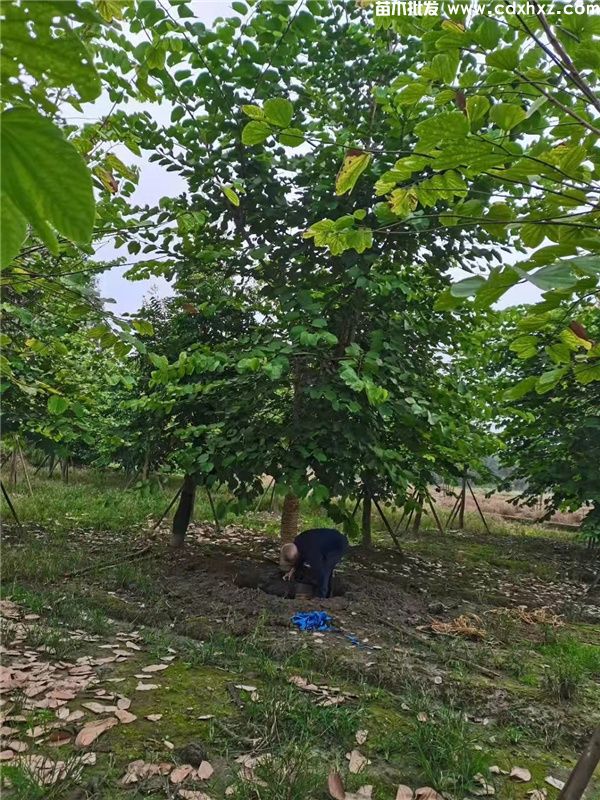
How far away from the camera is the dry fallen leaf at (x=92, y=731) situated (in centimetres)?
226

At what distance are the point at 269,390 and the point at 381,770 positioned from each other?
308 cm

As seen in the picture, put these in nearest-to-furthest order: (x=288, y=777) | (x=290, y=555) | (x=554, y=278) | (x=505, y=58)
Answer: (x=554, y=278) → (x=505, y=58) → (x=288, y=777) → (x=290, y=555)

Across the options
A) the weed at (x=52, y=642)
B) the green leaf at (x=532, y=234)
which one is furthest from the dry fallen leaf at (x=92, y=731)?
the green leaf at (x=532, y=234)

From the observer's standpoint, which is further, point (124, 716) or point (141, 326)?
point (124, 716)

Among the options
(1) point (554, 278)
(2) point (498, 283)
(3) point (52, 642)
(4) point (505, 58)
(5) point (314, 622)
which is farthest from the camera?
(5) point (314, 622)

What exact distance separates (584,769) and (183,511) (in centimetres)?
560

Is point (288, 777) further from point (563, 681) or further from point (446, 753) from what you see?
point (563, 681)

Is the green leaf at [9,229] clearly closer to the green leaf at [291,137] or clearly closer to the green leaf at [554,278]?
the green leaf at [554,278]

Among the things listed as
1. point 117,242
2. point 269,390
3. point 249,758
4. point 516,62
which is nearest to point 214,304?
point 269,390

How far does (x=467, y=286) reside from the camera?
79cm

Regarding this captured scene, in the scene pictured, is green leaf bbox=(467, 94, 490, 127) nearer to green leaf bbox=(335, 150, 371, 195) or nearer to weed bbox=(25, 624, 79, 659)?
green leaf bbox=(335, 150, 371, 195)

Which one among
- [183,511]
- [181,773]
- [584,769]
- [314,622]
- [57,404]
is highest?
[57,404]

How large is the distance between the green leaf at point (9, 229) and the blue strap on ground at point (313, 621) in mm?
3933

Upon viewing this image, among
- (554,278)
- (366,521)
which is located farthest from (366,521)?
(554,278)
